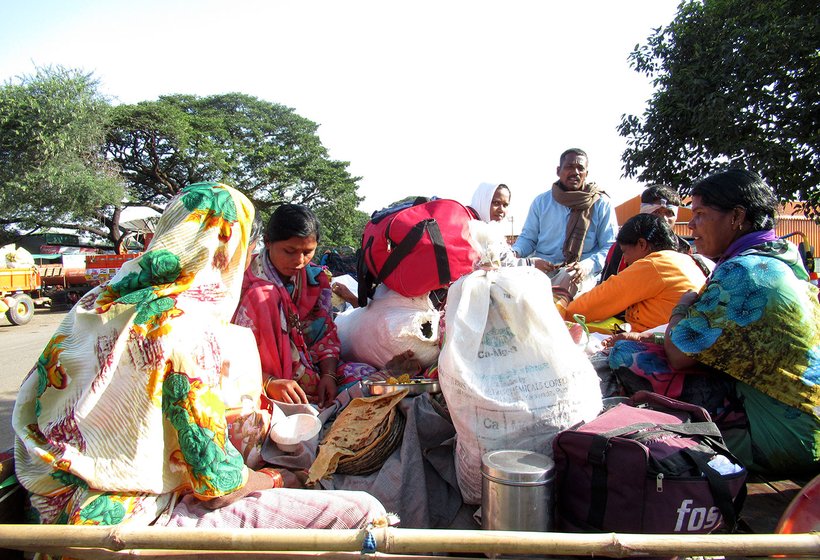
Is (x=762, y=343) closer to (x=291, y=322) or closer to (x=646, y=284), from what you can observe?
(x=646, y=284)

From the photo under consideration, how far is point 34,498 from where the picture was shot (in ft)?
5.02

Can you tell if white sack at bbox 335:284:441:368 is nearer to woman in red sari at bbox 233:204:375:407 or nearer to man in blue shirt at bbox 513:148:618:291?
woman in red sari at bbox 233:204:375:407

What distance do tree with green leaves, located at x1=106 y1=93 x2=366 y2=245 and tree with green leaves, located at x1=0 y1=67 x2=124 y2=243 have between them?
338 cm

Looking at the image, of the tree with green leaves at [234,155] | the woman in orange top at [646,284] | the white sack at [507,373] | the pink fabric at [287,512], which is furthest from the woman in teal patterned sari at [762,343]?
the tree with green leaves at [234,155]

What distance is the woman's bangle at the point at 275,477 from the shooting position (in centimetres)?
171

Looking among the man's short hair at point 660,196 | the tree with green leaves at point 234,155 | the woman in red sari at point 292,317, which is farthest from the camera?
the tree with green leaves at point 234,155

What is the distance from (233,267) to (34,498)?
2.87ft

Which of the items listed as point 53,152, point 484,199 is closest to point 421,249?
point 484,199

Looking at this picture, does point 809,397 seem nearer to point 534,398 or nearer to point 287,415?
point 534,398

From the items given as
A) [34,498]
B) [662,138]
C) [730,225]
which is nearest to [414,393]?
[34,498]

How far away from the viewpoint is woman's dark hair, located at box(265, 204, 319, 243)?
7.73 feet

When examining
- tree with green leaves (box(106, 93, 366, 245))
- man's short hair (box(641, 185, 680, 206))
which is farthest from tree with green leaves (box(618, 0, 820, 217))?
tree with green leaves (box(106, 93, 366, 245))

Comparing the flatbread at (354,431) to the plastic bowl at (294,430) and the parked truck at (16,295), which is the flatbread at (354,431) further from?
the parked truck at (16,295)

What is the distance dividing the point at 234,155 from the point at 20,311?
19719 millimetres
